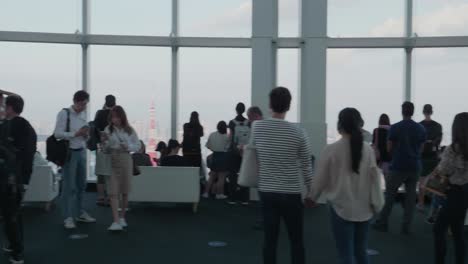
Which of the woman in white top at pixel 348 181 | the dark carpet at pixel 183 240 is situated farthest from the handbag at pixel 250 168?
the dark carpet at pixel 183 240

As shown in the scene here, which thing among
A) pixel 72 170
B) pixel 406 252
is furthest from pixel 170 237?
pixel 406 252

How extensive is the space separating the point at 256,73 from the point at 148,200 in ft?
8.89

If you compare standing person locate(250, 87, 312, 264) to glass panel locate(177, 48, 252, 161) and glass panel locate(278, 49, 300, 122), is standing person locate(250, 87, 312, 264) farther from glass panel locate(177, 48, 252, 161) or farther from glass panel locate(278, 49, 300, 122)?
glass panel locate(278, 49, 300, 122)

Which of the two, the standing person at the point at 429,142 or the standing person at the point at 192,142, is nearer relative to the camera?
the standing person at the point at 429,142

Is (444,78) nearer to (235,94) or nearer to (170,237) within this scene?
(235,94)

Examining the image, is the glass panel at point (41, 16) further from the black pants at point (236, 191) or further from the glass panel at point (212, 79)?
the black pants at point (236, 191)

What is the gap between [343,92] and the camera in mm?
9250

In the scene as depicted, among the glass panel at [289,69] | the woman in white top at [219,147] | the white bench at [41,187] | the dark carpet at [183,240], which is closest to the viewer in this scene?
the dark carpet at [183,240]

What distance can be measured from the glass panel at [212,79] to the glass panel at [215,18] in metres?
0.32

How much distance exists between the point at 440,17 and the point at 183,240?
623 centimetres

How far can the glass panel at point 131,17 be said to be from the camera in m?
9.19

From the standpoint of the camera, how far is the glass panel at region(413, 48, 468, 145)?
8.91 metres

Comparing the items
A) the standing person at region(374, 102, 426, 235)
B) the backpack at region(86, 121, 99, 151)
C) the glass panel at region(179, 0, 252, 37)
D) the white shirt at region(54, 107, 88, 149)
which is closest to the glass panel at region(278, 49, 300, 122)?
the glass panel at region(179, 0, 252, 37)

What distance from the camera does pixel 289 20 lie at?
31.0 ft
